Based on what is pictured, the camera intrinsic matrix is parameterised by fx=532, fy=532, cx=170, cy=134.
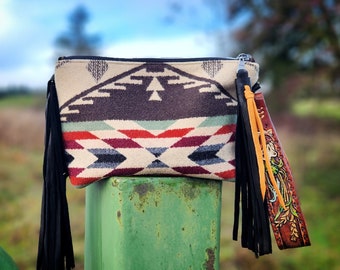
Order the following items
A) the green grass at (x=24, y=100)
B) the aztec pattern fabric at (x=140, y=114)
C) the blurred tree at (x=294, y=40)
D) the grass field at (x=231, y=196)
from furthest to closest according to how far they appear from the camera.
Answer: the green grass at (x=24, y=100), the blurred tree at (x=294, y=40), the grass field at (x=231, y=196), the aztec pattern fabric at (x=140, y=114)

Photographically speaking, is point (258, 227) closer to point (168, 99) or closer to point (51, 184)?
point (168, 99)

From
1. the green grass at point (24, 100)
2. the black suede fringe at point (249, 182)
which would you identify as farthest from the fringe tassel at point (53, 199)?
the green grass at point (24, 100)

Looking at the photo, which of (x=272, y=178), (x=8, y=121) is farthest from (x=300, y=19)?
(x=272, y=178)

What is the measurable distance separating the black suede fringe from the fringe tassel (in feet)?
1.47

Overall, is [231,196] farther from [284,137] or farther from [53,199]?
[53,199]

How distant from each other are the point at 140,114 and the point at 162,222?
0.27 meters

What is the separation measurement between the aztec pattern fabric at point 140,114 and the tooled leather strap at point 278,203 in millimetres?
135

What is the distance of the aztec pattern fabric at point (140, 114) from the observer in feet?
4.24

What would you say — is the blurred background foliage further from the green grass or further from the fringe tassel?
the fringe tassel

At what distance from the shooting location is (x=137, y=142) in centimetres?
129

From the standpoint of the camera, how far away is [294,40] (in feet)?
30.8

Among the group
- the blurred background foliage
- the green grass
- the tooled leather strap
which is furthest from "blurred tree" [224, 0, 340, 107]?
the tooled leather strap

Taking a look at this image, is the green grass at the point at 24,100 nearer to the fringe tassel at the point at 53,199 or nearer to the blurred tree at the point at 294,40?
the blurred tree at the point at 294,40

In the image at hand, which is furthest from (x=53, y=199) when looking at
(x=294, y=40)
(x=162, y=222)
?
(x=294, y=40)
